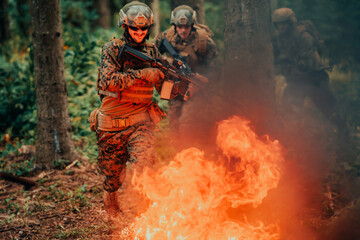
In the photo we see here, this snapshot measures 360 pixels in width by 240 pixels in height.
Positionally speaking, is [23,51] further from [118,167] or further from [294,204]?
[294,204]

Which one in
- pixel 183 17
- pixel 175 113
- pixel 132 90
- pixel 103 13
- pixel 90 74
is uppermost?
pixel 183 17

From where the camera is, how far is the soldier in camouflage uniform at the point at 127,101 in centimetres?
394

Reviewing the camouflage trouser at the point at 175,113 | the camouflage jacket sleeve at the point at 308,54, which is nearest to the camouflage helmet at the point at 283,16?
the camouflage jacket sleeve at the point at 308,54

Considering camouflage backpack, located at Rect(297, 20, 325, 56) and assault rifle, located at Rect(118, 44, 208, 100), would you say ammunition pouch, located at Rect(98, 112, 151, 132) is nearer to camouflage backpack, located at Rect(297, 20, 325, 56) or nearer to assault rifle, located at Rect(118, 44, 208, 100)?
assault rifle, located at Rect(118, 44, 208, 100)

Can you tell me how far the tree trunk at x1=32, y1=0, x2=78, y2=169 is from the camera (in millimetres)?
6223

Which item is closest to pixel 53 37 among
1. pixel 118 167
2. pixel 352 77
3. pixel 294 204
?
pixel 118 167

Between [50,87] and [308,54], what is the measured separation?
5.44 meters

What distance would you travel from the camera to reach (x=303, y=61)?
797cm

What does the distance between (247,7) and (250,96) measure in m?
1.47

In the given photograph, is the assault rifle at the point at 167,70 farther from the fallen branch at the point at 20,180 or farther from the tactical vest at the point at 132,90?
the fallen branch at the point at 20,180

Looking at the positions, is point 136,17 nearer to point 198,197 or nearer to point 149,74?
point 149,74

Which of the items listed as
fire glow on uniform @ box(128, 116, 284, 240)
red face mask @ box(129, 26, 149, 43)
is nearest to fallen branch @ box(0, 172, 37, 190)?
fire glow on uniform @ box(128, 116, 284, 240)

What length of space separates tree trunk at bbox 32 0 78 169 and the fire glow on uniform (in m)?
2.86

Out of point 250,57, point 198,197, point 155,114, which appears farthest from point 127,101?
point 250,57
